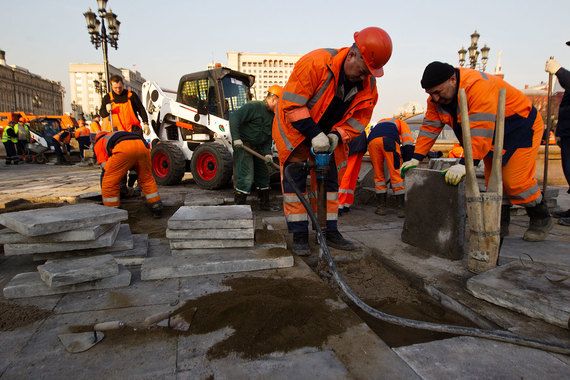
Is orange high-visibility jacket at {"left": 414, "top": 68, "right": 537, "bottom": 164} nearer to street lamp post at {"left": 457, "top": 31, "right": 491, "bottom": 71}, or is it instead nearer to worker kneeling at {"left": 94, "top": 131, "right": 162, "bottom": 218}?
worker kneeling at {"left": 94, "top": 131, "right": 162, "bottom": 218}

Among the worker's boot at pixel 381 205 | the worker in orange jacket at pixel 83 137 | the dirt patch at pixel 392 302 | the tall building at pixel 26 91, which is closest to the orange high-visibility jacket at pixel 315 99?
the dirt patch at pixel 392 302

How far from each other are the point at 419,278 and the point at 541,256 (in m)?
1.21

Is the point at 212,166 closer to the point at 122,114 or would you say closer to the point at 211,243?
the point at 122,114

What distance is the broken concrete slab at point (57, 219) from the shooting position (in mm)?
2275

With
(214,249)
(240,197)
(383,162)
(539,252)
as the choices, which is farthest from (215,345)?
(383,162)

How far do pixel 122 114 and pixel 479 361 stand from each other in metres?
5.90

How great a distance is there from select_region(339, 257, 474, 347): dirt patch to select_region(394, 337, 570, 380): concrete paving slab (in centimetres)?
16

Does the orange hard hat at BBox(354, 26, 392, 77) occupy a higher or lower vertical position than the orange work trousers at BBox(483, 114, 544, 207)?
higher

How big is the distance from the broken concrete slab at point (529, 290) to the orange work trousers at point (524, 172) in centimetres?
87

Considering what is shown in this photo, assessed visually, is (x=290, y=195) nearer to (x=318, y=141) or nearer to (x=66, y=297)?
(x=318, y=141)

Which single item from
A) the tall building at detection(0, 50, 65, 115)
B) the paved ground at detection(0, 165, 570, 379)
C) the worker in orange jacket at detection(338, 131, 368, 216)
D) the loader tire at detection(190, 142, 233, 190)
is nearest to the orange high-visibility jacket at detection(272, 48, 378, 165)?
the paved ground at detection(0, 165, 570, 379)

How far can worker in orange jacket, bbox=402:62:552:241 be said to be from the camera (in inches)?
98.8

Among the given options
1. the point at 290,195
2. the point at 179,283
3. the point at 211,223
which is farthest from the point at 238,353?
the point at 290,195

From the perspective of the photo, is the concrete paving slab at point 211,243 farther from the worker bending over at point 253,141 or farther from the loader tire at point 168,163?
the loader tire at point 168,163
